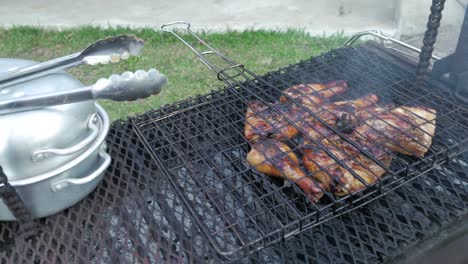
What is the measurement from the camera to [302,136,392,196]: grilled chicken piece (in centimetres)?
166

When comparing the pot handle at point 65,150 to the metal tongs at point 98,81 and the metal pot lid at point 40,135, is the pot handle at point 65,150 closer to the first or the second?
the metal pot lid at point 40,135

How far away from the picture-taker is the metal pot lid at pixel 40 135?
1.41 meters

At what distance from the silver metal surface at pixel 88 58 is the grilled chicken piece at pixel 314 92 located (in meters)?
0.79

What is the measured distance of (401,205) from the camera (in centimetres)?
167

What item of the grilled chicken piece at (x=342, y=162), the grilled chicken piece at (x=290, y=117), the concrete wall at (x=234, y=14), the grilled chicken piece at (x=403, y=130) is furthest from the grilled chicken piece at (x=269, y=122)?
the concrete wall at (x=234, y=14)

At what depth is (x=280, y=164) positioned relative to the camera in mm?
1742

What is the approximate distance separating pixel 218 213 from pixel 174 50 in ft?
11.4

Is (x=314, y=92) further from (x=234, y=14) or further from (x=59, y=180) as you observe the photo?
(x=234, y=14)

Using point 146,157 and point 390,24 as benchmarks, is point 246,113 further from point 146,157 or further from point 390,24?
point 390,24

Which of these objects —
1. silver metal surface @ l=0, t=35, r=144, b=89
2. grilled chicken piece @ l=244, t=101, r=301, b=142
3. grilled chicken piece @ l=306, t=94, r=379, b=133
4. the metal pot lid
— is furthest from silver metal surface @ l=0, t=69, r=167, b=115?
grilled chicken piece @ l=306, t=94, r=379, b=133

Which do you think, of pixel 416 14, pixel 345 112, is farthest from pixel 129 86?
pixel 416 14

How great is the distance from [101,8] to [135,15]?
1.84ft

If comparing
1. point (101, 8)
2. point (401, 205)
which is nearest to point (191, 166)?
point (401, 205)

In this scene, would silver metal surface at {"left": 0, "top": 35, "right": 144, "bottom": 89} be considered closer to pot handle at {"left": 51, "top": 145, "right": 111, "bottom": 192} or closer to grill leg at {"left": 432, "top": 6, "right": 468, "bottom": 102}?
pot handle at {"left": 51, "top": 145, "right": 111, "bottom": 192}
